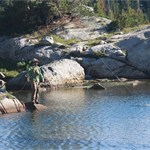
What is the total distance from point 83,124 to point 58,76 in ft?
71.3

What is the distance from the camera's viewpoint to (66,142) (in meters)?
24.7

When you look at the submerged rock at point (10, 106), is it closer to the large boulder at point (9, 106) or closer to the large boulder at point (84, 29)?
the large boulder at point (9, 106)

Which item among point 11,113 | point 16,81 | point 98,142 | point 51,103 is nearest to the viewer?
point 98,142

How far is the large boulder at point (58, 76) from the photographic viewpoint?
4931cm

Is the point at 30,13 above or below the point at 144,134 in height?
above

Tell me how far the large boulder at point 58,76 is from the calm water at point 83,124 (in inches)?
288

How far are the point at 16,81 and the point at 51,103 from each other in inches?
456

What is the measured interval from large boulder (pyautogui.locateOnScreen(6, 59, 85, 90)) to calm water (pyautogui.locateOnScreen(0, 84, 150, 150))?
24.0ft

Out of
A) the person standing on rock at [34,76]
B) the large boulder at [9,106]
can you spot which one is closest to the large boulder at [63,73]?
→ the person standing on rock at [34,76]

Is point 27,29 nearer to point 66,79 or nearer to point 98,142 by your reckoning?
point 66,79

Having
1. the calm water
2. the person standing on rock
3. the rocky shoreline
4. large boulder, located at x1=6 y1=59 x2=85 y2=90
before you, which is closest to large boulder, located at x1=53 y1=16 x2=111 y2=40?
the rocky shoreline

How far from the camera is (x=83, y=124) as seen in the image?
29.1 m

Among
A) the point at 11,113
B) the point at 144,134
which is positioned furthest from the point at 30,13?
the point at 144,134

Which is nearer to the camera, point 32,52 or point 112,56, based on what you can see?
point 112,56
